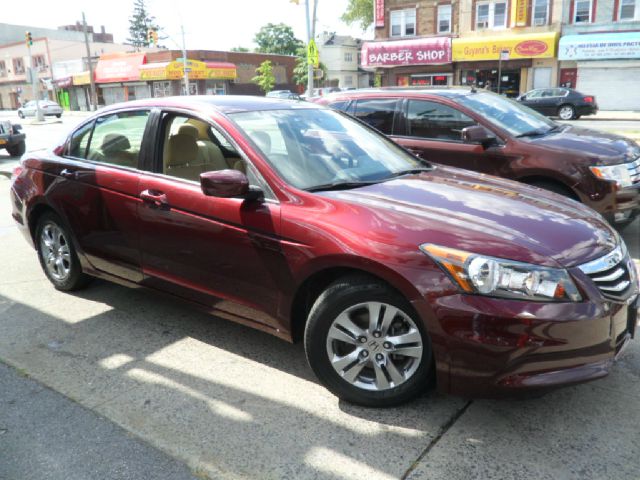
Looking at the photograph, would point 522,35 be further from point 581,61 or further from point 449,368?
point 449,368

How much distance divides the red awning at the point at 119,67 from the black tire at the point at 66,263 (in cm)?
5102

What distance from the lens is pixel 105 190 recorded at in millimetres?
4133

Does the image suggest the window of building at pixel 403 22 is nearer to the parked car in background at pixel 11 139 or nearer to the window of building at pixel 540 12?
the window of building at pixel 540 12

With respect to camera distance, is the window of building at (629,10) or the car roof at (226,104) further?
the window of building at (629,10)

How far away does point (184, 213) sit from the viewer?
11.9 feet

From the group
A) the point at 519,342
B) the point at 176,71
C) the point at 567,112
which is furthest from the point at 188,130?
the point at 176,71

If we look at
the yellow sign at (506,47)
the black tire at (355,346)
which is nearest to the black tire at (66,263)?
the black tire at (355,346)

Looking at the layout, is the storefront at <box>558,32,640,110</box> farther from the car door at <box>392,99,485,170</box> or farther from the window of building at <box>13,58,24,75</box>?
the window of building at <box>13,58,24,75</box>

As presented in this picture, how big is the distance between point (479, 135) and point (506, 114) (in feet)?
2.42

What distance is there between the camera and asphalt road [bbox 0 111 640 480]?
8.52 ft

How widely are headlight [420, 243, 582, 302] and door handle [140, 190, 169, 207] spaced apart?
1998mm

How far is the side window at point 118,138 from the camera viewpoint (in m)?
4.11

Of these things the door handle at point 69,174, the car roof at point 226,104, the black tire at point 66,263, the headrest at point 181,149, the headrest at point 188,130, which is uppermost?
the car roof at point 226,104

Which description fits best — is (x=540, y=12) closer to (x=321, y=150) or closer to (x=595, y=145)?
(x=595, y=145)
